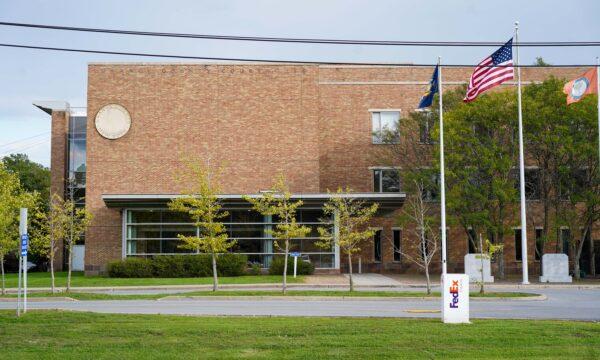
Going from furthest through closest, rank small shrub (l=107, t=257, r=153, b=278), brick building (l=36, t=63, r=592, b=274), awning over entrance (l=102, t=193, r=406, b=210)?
brick building (l=36, t=63, r=592, b=274)
awning over entrance (l=102, t=193, r=406, b=210)
small shrub (l=107, t=257, r=153, b=278)

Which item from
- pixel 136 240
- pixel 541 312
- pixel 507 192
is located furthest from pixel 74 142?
pixel 541 312

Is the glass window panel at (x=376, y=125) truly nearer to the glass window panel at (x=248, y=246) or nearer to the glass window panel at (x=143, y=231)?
the glass window panel at (x=248, y=246)

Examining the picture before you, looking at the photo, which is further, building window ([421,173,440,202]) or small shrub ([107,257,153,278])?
building window ([421,173,440,202])

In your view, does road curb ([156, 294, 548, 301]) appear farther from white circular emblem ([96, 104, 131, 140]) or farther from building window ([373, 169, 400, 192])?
white circular emblem ([96, 104, 131, 140])

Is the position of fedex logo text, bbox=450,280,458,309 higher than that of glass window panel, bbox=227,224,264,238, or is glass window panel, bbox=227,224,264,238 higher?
glass window panel, bbox=227,224,264,238

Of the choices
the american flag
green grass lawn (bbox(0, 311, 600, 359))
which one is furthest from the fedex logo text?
the american flag

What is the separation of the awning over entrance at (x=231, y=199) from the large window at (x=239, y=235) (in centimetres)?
100

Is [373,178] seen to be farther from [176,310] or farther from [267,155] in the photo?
[176,310]

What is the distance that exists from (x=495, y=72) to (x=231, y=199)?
57.2 feet

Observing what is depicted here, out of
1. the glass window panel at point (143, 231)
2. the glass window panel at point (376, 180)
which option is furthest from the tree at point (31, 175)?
the glass window panel at point (376, 180)

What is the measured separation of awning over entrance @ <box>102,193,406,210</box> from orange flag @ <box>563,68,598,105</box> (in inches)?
464

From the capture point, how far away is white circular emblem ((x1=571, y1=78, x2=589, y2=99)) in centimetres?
3042

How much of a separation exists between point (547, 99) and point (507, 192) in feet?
17.3

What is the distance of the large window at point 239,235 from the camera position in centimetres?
4150
